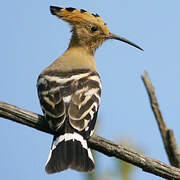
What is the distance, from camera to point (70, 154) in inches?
118

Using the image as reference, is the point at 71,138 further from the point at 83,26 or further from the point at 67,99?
the point at 83,26

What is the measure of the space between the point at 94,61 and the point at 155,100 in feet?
4.31

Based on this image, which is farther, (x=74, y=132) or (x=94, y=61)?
(x=94, y=61)

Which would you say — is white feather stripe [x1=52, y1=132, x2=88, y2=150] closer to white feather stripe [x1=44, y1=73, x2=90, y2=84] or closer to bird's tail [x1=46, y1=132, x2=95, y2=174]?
bird's tail [x1=46, y1=132, x2=95, y2=174]

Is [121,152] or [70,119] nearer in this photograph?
[121,152]

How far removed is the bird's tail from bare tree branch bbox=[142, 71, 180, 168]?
0.55m

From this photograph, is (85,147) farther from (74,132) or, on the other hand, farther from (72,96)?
(72,96)

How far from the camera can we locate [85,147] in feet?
9.84

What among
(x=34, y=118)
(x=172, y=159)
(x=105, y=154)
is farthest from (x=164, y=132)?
(x=34, y=118)

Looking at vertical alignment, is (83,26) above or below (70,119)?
above

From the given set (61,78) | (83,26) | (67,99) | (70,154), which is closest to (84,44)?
(83,26)

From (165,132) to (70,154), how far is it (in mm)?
700

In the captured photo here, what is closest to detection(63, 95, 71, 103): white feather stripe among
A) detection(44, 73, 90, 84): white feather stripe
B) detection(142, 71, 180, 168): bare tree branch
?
detection(44, 73, 90, 84): white feather stripe

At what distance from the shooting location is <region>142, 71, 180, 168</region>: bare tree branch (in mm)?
3072
